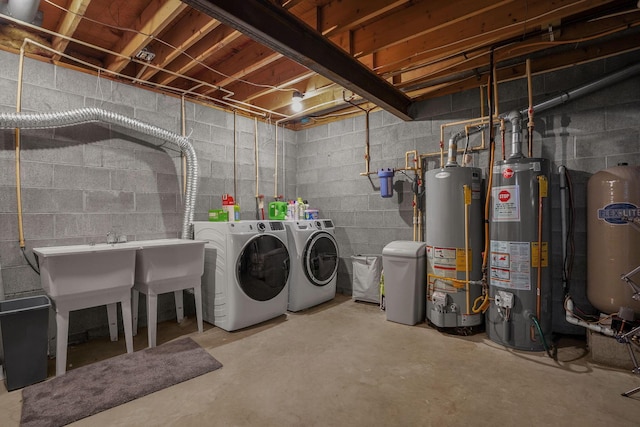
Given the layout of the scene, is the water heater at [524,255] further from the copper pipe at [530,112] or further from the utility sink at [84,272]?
the utility sink at [84,272]

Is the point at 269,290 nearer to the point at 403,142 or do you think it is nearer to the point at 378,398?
the point at 378,398

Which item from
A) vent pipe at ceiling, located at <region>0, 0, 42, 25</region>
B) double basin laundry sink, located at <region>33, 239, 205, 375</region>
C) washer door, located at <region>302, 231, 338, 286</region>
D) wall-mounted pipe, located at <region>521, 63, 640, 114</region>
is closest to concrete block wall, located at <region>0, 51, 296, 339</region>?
double basin laundry sink, located at <region>33, 239, 205, 375</region>

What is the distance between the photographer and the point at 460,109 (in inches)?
127

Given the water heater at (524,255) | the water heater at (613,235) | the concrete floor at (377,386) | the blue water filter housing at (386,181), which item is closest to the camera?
the concrete floor at (377,386)

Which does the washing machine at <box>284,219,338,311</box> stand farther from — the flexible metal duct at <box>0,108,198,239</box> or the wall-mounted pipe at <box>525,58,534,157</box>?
the wall-mounted pipe at <box>525,58,534,157</box>

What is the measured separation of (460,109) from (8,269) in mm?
4143

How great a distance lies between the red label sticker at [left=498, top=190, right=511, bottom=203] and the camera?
8.13 ft

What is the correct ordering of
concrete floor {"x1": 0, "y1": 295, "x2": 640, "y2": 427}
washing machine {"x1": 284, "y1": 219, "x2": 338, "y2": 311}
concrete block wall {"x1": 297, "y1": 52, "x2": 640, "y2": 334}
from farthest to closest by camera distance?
washing machine {"x1": 284, "y1": 219, "x2": 338, "y2": 311} → concrete block wall {"x1": 297, "y1": 52, "x2": 640, "y2": 334} → concrete floor {"x1": 0, "y1": 295, "x2": 640, "y2": 427}

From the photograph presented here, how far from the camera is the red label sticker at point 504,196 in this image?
248 cm

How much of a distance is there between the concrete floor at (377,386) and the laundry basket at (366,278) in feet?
2.77

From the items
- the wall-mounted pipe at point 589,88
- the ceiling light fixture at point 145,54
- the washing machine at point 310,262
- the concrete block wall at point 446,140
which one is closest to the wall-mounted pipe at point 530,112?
the wall-mounted pipe at point 589,88

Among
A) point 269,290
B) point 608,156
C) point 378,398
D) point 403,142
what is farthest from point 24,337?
point 608,156

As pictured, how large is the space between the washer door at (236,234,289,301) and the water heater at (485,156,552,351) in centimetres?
191

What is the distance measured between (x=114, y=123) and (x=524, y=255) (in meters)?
3.54
